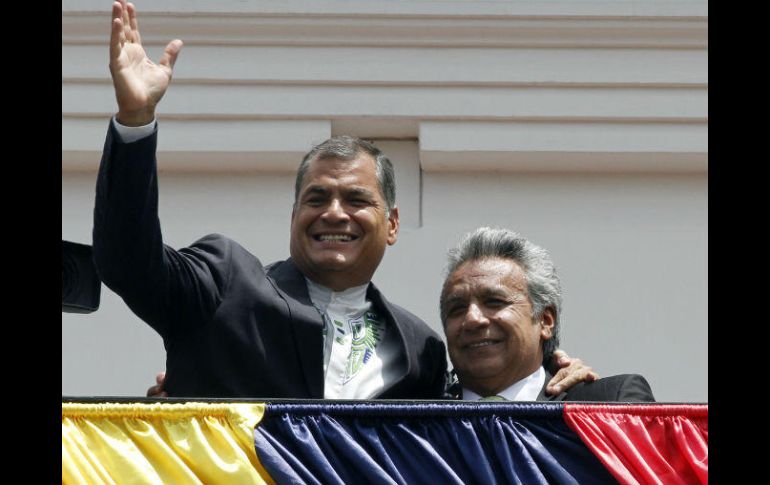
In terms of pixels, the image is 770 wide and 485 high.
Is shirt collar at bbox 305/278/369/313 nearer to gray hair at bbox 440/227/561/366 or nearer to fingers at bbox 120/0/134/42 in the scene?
gray hair at bbox 440/227/561/366

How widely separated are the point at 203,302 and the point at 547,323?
125 centimetres

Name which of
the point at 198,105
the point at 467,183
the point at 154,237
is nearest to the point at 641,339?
the point at 467,183

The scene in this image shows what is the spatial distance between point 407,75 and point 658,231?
1173 millimetres

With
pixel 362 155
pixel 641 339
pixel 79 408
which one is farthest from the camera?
pixel 641 339

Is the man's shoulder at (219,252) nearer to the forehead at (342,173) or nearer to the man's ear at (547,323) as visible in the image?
the forehead at (342,173)

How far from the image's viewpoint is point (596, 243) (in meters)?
7.36

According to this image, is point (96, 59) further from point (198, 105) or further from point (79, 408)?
point (79, 408)

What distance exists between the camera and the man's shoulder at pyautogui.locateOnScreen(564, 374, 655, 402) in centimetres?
538

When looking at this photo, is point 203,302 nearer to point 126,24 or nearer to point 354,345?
point 354,345

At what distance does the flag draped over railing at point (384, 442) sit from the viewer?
466cm

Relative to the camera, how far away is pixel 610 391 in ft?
17.7

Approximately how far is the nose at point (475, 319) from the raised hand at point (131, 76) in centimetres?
128

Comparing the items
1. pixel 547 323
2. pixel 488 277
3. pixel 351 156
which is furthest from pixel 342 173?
pixel 547 323

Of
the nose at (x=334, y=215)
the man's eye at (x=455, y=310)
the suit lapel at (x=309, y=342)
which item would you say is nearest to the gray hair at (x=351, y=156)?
the nose at (x=334, y=215)
